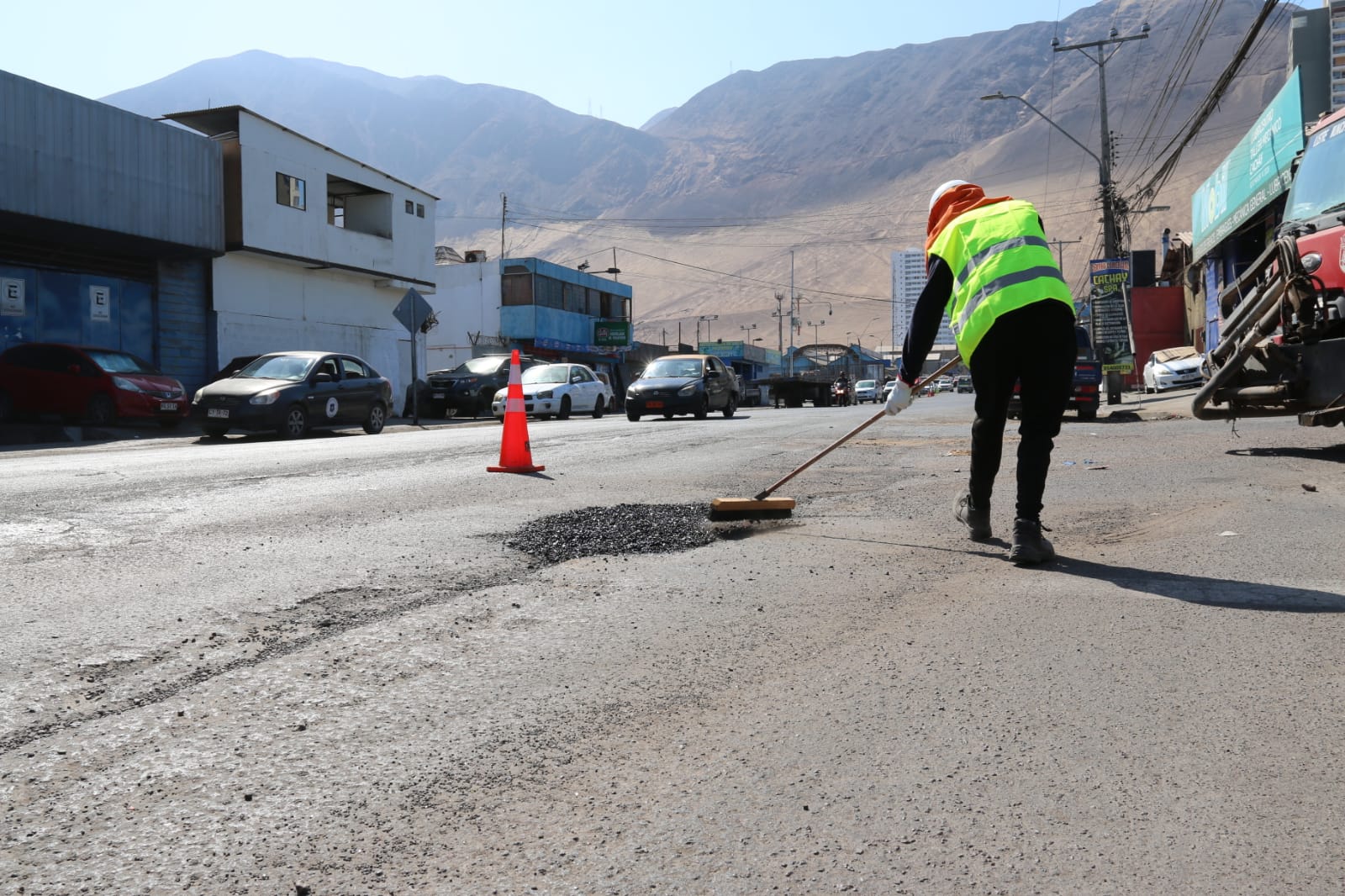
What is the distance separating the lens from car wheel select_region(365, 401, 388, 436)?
18.2 metres

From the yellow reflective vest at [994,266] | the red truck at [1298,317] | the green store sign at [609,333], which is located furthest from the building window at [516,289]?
the yellow reflective vest at [994,266]

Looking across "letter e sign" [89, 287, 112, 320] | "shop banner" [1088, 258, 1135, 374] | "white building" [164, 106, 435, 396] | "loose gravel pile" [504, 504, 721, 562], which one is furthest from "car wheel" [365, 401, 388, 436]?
"shop banner" [1088, 258, 1135, 374]

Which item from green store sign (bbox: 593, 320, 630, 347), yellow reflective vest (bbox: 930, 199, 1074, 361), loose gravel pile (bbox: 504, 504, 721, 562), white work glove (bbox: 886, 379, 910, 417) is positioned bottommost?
loose gravel pile (bbox: 504, 504, 721, 562)

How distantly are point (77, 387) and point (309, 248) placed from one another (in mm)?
13392

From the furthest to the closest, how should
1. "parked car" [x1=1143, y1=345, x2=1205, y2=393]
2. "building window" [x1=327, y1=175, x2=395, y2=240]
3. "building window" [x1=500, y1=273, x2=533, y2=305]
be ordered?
1. "building window" [x1=500, y1=273, x2=533, y2=305]
2. "building window" [x1=327, y1=175, x2=395, y2=240]
3. "parked car" [x1=1143, y1=345, x2=1205, y2=393]

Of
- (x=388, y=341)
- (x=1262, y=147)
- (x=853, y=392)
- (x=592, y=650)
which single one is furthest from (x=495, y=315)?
(x=592, y=650)

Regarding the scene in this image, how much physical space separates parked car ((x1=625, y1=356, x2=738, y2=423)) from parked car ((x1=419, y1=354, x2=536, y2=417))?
6.59m

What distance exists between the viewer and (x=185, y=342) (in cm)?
2620

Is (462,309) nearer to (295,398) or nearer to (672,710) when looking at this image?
(295,398)

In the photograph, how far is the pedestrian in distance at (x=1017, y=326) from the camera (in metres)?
4.75

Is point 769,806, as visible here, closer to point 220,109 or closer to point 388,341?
point 220,109

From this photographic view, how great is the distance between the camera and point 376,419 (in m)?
18.4

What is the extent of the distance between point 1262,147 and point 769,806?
25472 millimetres

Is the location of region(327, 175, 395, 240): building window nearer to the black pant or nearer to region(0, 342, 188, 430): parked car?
region(0, 342, 188, 430): parked car
